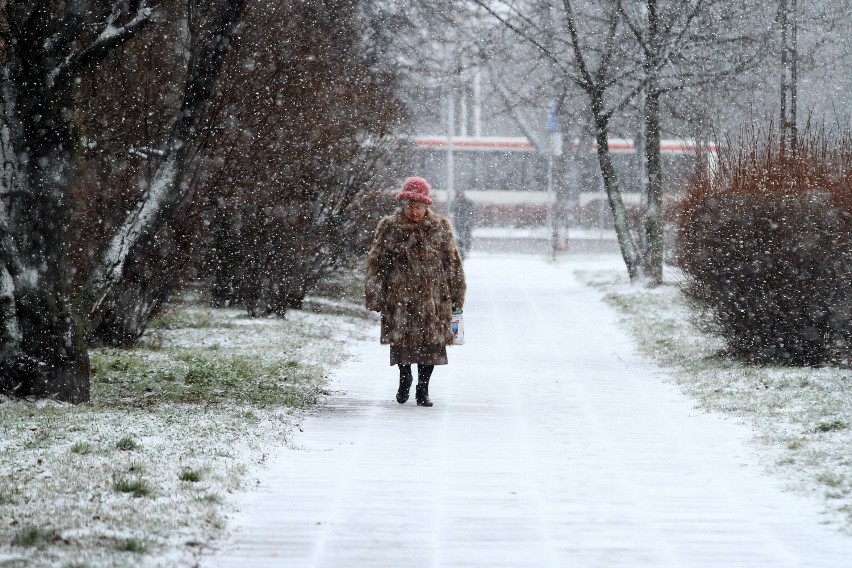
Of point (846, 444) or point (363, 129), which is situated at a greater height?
point (363, 129)

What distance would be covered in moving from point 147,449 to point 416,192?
3.23 metres

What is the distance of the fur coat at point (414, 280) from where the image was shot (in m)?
9.47

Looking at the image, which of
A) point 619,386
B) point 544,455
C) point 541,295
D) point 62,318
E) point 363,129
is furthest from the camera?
point 541,295

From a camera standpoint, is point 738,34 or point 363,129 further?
point 738,34

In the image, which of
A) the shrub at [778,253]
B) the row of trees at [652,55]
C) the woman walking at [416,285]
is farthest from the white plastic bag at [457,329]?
the row of trees at [652,55]

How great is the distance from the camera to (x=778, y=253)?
36.7 ft

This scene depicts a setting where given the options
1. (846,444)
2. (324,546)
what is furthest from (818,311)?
(324,546)

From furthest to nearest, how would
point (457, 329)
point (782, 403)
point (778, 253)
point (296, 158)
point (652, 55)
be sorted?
point (652, 55) → point (296, 158) → point (778, 253) → point (457, 329) → point (782, 403)

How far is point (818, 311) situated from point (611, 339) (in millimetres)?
4481

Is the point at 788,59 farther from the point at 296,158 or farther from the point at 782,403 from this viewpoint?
the point at 782,403

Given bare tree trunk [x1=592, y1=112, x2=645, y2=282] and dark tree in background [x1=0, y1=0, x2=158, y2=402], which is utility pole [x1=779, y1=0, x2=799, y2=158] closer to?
bare tree trunk [x1=592, y1=112, x2=645, y2=282]

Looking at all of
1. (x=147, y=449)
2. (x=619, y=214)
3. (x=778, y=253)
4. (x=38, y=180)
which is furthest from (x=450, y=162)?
(x=147, y=449)

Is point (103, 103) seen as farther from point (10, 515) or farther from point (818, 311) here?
point (10, 515)

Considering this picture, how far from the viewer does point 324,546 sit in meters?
5.25
